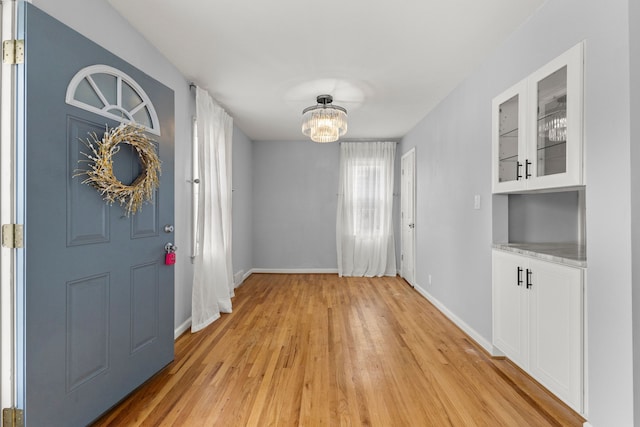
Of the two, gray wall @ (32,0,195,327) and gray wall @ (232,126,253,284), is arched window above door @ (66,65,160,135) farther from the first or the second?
gray wall @ (232,126,253,284)

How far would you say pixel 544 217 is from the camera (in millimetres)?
2654

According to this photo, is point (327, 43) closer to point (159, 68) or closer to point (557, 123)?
point (159, 68)

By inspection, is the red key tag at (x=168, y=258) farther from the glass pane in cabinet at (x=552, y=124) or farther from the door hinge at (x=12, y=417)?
the glass pane in cabinet at (x=552, y=124)

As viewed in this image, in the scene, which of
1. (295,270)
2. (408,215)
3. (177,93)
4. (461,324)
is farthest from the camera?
(295,270)

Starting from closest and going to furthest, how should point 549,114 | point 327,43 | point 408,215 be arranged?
point 549,114
point 327,43
point 408,215

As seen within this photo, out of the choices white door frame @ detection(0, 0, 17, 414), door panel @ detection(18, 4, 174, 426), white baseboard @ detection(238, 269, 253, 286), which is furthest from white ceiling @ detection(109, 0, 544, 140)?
white baseboard @ detection(238, 269, 253, 286)

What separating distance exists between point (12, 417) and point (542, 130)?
3.27 meters

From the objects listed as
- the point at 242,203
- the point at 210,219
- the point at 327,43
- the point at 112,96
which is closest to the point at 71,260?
the point at 112,96

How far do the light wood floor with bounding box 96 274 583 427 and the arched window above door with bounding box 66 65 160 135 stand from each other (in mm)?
1792

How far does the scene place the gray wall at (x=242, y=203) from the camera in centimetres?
508

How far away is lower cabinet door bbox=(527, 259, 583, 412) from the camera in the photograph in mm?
1741

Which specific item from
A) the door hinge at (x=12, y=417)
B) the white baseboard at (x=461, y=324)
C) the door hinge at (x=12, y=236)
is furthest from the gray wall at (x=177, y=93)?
the white baseboard at (x=461, y=324)

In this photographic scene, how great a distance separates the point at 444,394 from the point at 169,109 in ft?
9.36

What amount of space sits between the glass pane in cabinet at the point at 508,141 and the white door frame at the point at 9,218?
2960 millimetres
